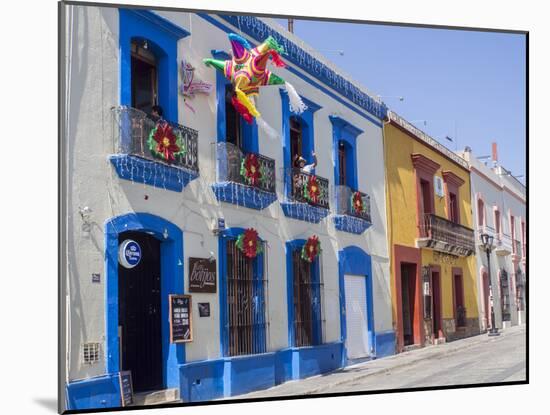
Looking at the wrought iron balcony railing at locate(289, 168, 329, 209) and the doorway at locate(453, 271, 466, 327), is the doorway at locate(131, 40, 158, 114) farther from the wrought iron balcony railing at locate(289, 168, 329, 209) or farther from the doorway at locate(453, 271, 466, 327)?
the doorway at locate(453, 271, 466, 327)

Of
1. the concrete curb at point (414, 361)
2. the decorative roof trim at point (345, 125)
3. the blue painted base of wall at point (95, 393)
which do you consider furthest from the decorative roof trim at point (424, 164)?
the blue painted base of wall at point (95, 393)

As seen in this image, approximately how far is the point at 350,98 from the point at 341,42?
138cm

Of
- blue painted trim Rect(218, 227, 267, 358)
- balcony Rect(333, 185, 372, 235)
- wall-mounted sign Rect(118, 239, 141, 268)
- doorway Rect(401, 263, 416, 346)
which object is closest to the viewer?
wall-mounted sign Rect(118, 239, 141, 268)

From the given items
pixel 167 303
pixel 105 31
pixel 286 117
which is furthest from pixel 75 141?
pixel 286 117

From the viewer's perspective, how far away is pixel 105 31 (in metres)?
8.06

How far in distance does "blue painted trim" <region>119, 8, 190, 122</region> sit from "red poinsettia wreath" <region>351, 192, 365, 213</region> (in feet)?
11.3

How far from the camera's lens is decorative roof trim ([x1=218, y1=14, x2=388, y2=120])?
9477mm

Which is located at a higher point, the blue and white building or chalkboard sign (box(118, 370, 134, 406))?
the blue and white building

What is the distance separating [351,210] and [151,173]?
368 centimetres

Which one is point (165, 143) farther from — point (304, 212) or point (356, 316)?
point (356, 316)

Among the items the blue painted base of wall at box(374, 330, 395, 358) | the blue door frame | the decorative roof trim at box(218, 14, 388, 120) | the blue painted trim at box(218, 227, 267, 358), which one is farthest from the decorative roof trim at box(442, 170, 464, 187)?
the blue painted trim at box(218, 227, 267, 358)

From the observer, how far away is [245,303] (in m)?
9.54

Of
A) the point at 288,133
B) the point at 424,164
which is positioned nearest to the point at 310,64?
the point at 288,133

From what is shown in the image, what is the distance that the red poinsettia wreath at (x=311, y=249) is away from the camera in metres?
10.5
